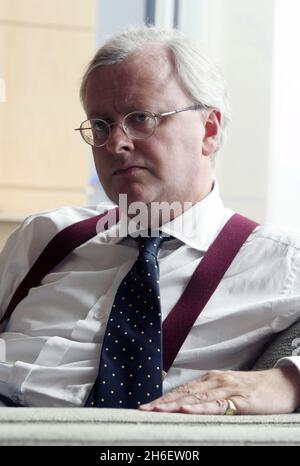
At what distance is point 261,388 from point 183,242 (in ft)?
1.48

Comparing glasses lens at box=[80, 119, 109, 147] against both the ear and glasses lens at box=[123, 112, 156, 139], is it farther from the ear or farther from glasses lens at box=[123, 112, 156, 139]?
the ear

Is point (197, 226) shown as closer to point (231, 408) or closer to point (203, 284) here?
point (203, 284)

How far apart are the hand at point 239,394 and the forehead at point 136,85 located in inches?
24.7

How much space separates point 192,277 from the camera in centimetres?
159

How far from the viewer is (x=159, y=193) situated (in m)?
1.69

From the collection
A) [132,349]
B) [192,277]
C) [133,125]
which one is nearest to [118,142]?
[133,125]

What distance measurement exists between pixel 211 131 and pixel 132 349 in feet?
1.84

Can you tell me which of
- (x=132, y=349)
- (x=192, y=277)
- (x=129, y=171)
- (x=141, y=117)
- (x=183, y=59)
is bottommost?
(x=132, y=349)

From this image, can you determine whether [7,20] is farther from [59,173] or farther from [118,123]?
[118,123]

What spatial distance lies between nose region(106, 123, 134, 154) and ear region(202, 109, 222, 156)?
0.20 meters

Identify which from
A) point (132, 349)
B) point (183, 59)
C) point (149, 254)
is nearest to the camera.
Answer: point (132, 349)

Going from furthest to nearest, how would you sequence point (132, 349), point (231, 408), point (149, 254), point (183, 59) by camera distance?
point (183, 59) → point (149, 254) → point (132, 349) → point (231, 408)


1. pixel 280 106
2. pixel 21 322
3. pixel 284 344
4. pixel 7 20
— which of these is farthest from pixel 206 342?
pixel 7 20

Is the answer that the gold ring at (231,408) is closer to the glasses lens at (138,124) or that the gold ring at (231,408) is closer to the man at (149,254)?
the man at (149,254)
